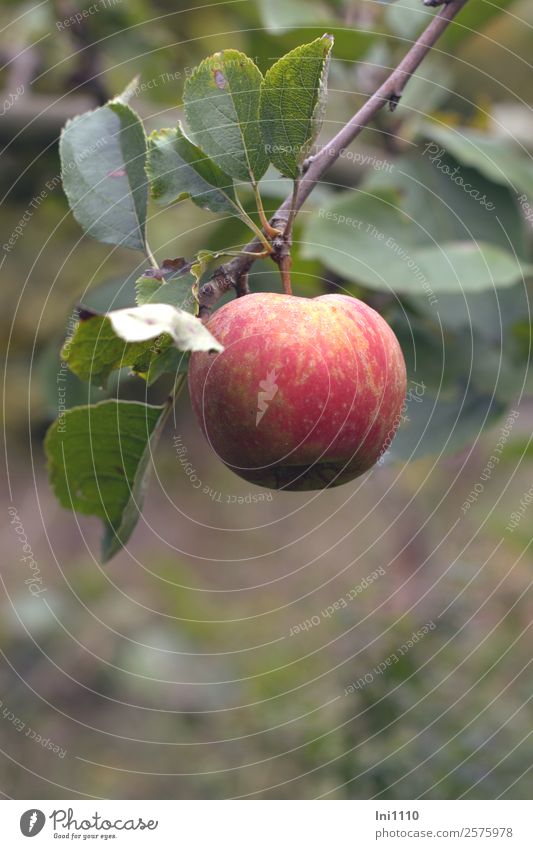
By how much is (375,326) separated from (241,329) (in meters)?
0.08

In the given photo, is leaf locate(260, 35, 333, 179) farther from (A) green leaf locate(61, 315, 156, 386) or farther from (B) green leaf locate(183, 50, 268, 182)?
(A) green leaf locate(61, 315, 156, 386)

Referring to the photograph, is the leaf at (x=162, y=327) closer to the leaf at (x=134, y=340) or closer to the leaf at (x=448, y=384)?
the leaf at (x=134, y=340)

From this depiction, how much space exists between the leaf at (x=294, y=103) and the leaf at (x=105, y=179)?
113 millimetres

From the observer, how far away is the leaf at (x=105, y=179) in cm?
56

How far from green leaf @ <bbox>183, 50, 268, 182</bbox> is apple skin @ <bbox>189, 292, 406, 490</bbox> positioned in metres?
0.08

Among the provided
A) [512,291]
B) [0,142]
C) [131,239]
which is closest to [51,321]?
[0,142]

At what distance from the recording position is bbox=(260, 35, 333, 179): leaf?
441 mm

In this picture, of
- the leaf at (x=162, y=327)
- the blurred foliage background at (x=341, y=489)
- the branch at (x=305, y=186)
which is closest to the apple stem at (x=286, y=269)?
the branch at (x=305, y=186)

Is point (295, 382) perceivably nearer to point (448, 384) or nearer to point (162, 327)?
point (162, 327)

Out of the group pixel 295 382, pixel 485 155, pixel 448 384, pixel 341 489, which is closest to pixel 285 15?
pixel 485 155

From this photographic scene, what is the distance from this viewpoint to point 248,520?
7.52ft

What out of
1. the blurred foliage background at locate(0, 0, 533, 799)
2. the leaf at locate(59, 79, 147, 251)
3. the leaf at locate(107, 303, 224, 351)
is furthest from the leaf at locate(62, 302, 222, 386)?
the blurred foliage background at locate(0, 0, 533, 799)

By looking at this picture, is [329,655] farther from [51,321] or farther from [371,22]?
[371,22]

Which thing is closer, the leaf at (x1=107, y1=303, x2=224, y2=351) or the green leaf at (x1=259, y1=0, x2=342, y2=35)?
the leaf at (x1=107, y1=303, x2=224, y2=351)
